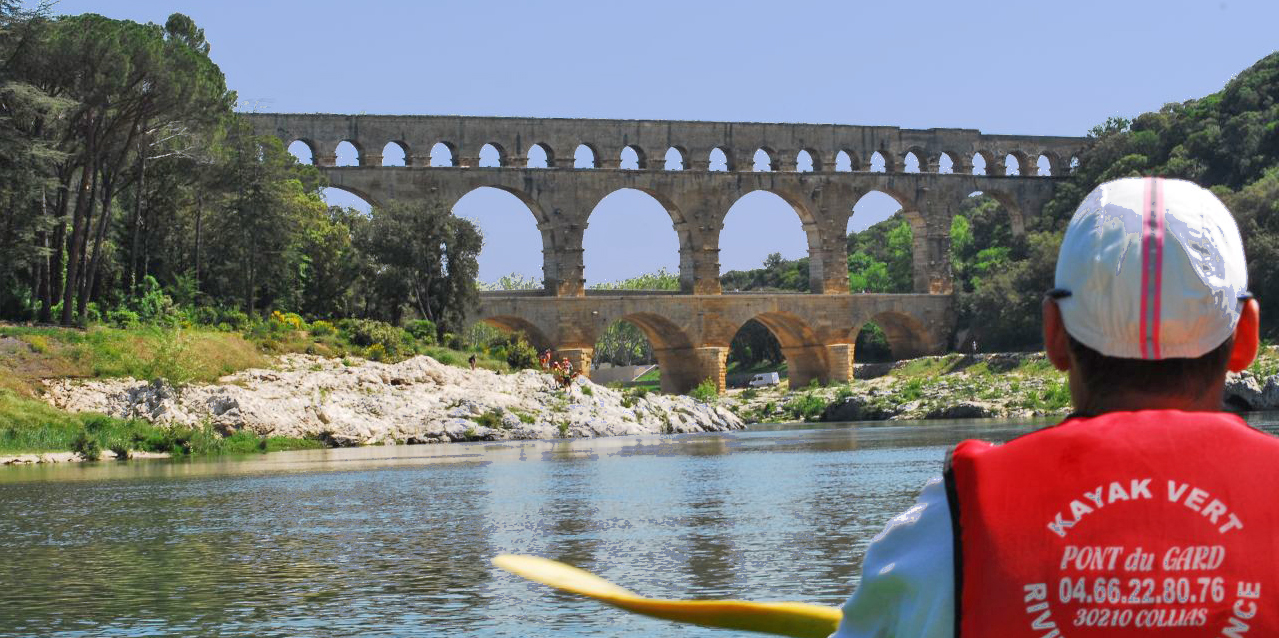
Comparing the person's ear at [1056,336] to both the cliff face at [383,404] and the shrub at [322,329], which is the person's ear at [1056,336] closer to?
the cliff face at [383,404]

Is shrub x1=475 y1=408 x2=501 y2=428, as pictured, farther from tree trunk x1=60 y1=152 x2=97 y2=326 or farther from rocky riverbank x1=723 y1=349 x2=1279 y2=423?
rocky riverbank x1=723 y1=349 x2=1279 y2=423

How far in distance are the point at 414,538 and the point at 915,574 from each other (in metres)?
11.3

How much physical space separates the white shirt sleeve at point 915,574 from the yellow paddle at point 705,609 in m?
0.36

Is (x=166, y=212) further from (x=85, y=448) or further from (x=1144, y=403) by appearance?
(x=1144, y=403)

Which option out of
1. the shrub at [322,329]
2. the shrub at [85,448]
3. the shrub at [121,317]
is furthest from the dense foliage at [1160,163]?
the shrub at [85,448]

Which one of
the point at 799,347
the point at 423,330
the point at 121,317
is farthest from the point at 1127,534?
the point at 799,347

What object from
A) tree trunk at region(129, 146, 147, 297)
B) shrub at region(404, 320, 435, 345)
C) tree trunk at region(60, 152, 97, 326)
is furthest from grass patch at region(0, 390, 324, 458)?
shrub at region(404, 320, 435, 345)

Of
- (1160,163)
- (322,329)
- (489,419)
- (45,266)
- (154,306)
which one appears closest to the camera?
(489,419)

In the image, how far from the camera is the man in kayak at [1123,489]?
155cm

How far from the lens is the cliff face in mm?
27109

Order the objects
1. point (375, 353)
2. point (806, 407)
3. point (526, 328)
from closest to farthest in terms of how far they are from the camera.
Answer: point (375, 353), point (806, 407), point (526, 328)

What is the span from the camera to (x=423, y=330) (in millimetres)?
38031

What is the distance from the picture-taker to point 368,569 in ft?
34.9

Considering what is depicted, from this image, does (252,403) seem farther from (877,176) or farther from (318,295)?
(877,176)
